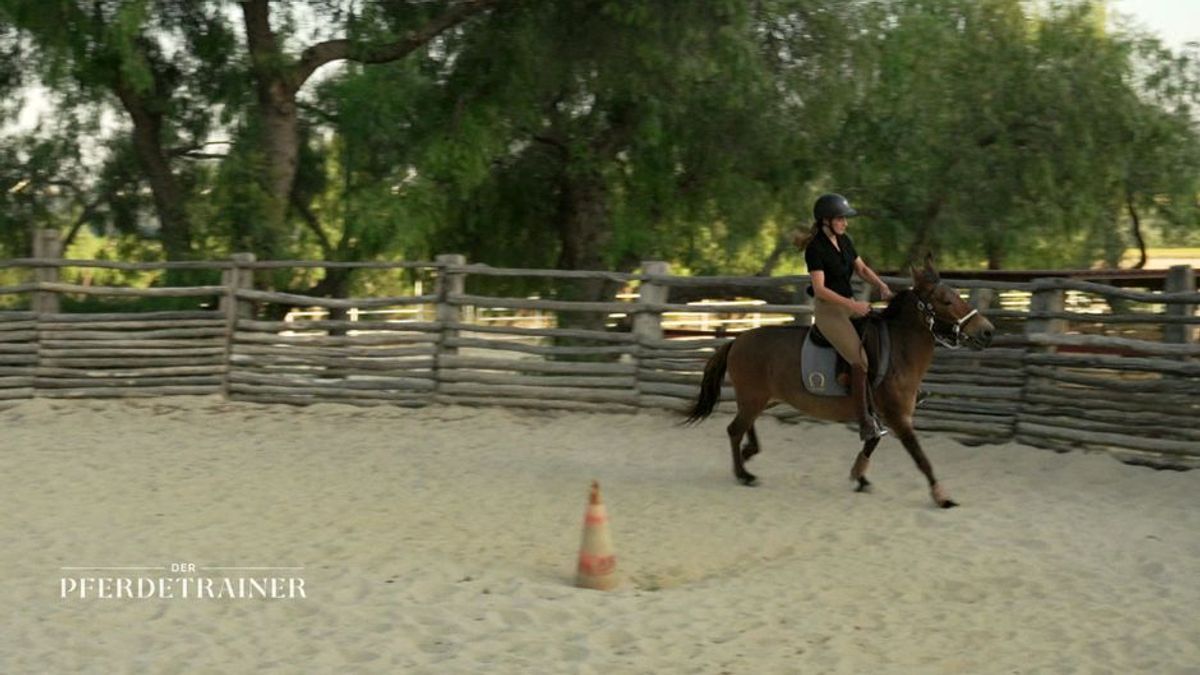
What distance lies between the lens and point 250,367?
1356cm

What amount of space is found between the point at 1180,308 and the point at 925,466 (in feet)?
9.84

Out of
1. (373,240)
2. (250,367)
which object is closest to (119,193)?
(373,240)

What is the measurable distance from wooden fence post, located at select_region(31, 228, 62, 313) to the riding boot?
28.7 feet

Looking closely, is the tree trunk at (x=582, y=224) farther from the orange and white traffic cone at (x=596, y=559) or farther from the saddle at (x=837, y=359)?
the orange and white traffic cone at (x=596, y=559)

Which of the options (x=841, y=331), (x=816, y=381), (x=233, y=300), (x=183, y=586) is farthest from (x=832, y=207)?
(x=233, y=300)

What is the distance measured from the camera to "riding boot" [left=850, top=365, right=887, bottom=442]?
8.65 meters

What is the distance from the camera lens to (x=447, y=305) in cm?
1327

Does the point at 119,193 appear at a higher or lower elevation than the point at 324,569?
higher

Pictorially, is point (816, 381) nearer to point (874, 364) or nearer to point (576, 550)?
point (874, 364)

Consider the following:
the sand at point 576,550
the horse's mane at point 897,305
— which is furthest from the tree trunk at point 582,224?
the horse's mane at point 897,305

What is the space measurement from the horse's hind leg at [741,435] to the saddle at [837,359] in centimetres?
53

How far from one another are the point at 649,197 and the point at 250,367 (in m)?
6.80

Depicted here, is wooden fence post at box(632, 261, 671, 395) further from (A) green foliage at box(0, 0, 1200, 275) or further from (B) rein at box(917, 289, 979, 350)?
(B) rein at box(917, 289, 979, 350)

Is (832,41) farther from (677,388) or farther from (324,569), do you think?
(324,569)
